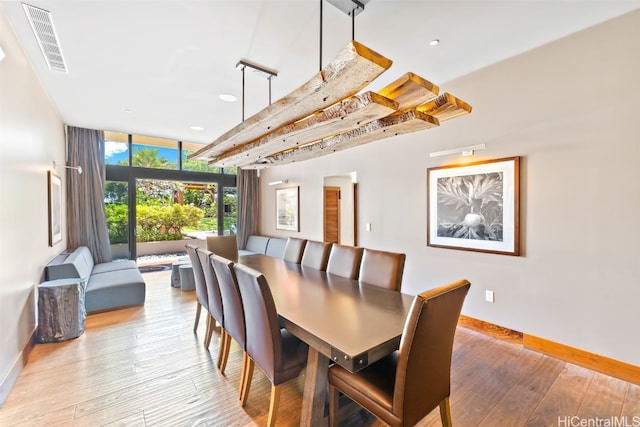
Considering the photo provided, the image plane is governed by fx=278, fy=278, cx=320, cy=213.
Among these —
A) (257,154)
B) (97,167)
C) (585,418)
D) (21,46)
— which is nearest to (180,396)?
(257,154)

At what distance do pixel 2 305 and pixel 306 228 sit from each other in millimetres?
3926

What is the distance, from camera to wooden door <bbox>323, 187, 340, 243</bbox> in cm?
500

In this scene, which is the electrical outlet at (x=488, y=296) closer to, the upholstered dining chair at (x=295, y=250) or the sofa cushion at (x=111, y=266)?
the upholstered dining chair at (x=295, y=250)

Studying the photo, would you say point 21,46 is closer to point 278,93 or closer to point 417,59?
point 278,93

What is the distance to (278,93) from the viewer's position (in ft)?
11.0

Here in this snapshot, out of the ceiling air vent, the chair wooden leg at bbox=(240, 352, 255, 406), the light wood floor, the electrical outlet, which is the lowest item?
the light wood floor

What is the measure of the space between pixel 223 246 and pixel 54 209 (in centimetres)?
221

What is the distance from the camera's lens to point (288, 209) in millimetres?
5816

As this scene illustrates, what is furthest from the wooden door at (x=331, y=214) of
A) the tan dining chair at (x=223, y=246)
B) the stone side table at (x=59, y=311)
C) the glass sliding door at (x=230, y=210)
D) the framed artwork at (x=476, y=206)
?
the stone side table at (x=59, y=311)

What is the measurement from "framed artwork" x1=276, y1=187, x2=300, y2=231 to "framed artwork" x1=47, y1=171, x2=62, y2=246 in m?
3.55

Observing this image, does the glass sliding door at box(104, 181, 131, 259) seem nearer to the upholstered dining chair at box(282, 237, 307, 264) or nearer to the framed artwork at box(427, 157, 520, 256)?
the upholstered dining chair at box(282, 237, 307, 264)

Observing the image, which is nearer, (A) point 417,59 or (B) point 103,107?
(A) point 417,59

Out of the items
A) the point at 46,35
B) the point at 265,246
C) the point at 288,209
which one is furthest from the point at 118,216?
the point at 46,35

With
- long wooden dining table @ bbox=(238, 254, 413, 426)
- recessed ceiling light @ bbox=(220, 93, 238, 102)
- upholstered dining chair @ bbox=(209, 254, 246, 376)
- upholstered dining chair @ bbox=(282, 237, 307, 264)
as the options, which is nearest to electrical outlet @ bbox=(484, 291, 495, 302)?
long wooden dining table @ bbox=(238, 254, 413, 426)
